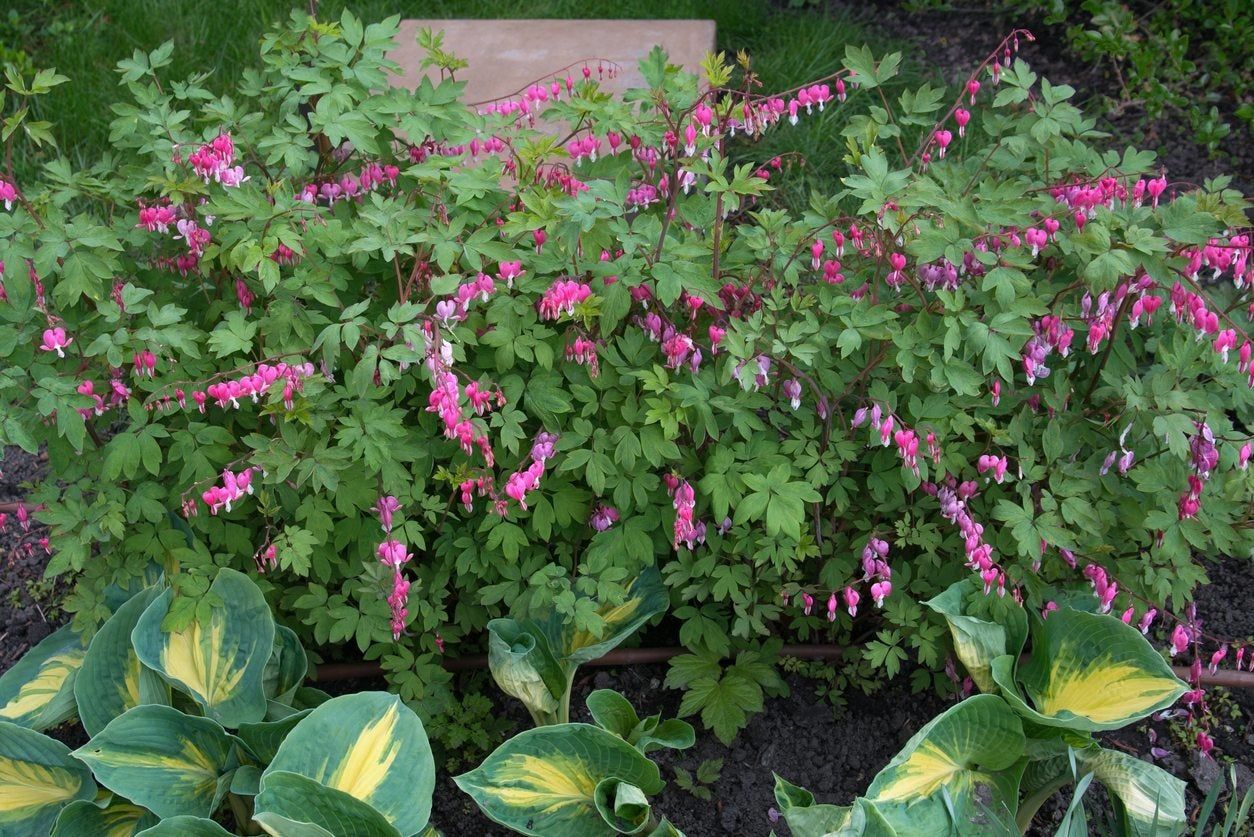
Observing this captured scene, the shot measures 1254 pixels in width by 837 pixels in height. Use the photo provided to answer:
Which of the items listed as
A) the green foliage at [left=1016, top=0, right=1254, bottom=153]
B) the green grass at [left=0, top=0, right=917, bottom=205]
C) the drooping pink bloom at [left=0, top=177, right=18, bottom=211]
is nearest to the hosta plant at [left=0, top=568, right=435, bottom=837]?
the drooping pink bloom at [left=0, top=177, right=18, bottom=211]

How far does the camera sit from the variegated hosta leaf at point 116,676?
97.3 inches

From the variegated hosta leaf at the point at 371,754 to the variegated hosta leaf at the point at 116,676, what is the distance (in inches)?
17.2

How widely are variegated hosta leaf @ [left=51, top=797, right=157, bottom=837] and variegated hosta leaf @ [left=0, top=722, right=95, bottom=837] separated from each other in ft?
0.15

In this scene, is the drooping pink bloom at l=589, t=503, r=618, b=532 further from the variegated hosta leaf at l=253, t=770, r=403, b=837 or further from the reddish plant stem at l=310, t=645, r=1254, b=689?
the variegated hosta leaf at l=253, t=770, r=403, b=837

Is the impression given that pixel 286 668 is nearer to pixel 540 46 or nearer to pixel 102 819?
pixel 102 819

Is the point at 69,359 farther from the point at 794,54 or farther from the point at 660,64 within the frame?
the point at 794,54

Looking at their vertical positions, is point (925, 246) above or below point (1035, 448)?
above

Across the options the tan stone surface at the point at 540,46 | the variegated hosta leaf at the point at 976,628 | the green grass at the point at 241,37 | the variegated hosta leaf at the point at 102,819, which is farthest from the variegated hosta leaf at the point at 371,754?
the tan stone surface at the point at 540,46

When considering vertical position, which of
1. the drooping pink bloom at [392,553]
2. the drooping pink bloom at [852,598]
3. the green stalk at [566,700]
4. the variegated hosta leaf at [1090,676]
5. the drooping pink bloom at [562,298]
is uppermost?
the drooping pink bloom at [562,298]

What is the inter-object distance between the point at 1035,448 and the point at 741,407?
65 cm

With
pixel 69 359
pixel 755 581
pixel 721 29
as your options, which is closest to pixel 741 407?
pixel 755 581

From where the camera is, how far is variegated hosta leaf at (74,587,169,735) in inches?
97.3

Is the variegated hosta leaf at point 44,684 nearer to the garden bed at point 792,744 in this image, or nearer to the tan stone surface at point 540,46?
the garden bed at point 792,744

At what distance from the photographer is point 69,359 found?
7.83 ft
